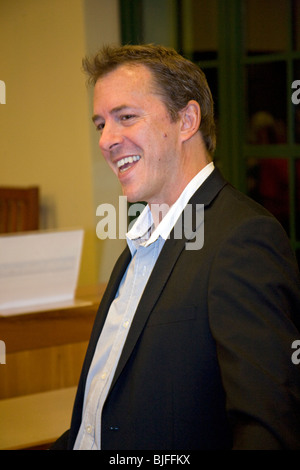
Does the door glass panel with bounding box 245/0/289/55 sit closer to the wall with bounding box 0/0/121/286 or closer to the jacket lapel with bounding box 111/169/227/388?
the wall with bounding box 0/0/121/286

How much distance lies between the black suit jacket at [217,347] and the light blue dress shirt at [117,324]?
61mm

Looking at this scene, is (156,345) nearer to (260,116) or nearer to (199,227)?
(199,227)

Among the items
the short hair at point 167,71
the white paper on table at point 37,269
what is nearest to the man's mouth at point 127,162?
the short hair at point 167,71

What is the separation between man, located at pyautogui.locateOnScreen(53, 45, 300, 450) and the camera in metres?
0.92

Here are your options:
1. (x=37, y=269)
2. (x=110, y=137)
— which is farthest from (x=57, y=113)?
(x=110, y=137)

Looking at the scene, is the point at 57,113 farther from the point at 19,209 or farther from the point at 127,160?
the point at 127,160

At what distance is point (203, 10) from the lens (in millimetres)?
3324

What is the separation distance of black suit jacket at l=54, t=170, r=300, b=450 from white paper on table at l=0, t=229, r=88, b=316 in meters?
0.77

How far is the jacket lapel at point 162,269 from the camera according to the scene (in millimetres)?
1059

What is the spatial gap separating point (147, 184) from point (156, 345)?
33 centimetres

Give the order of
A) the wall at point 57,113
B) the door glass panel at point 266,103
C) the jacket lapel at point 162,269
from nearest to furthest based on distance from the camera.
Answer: the jacket lapel at point 162,269 < the door glass panel at point 266,103 < the wall at point 57,113

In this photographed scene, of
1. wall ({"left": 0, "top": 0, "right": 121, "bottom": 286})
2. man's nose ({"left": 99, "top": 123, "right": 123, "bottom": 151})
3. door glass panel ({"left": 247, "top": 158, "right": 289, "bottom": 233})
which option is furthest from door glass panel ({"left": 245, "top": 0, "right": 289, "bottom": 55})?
man's nose ({"left": 99, "top": 123, "right": 123, "bottom": 151})

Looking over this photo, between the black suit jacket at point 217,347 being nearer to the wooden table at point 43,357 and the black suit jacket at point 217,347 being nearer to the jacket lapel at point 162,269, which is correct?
the jacket lapel at point 162,269
